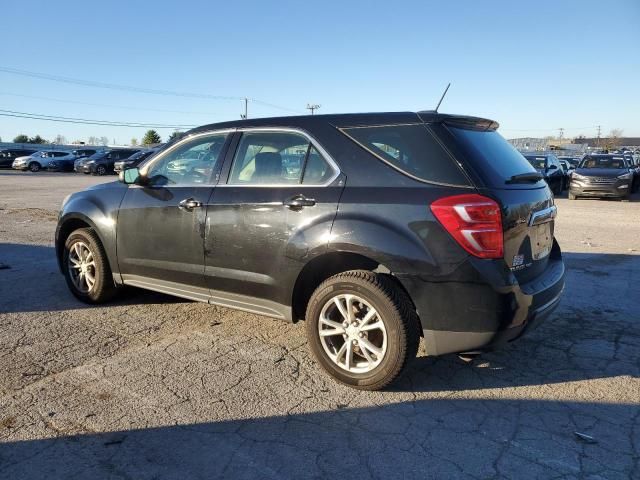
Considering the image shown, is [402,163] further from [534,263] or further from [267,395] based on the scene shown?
[267,395]

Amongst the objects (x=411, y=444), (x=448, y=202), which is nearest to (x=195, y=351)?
(x=411, y=444)

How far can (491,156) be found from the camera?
11.6 feet

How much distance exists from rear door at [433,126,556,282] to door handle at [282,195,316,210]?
38.1 inches

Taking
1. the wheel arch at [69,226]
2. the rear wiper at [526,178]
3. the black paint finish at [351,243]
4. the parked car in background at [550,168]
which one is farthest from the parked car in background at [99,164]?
the rear wiper at [526,178]

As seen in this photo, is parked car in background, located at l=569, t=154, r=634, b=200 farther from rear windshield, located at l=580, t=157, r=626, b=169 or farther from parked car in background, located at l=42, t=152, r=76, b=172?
parked car in background, located at l=42, t=152, r=76, b=172

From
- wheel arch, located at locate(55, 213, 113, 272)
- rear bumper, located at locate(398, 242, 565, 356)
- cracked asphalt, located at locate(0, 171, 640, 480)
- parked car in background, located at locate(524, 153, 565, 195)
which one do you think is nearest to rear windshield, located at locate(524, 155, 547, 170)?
parked car in background, located at locate(524, 153, 565, 195)

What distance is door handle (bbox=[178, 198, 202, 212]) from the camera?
4.28 m

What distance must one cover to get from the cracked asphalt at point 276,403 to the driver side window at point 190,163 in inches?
51.2

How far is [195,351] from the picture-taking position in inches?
163

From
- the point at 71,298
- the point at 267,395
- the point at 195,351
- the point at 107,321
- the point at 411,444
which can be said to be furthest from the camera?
the point at 71,298

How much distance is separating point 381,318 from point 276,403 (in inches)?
33.6

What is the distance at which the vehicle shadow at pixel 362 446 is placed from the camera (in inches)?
103

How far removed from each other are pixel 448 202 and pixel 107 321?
131 inches

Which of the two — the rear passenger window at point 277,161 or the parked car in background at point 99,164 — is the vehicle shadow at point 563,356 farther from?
the parked car in background at point 99,164
